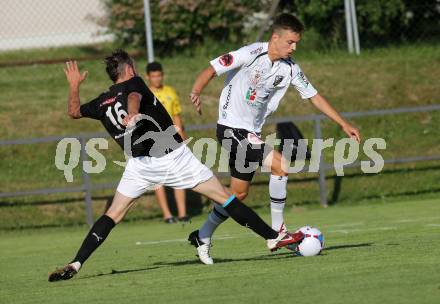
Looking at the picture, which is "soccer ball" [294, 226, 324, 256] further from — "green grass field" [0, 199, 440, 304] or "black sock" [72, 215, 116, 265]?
"black sock" [72, 215, 116, 265]

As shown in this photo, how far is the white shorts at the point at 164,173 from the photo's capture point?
8.79m

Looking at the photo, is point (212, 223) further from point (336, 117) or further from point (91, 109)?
point (91, 109)

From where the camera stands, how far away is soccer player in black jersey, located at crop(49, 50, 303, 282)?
8672 millimetres

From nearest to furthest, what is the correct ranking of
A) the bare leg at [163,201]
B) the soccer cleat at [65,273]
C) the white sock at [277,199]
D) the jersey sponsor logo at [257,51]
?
1. the soccer cleat at [65,273]
2. the jersey sponsor logo at [257,51]
3. the white sock at [277,199]
4. the bare leg at [163,201]

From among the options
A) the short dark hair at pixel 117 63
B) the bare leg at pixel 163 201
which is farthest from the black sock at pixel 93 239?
the bare leg at pixel 163 201

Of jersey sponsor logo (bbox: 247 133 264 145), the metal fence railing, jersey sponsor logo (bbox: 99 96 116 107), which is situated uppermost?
jersey sponsor logo (bbox: 99 96 116 107)

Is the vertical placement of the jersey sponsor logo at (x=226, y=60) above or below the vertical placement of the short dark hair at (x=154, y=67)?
above

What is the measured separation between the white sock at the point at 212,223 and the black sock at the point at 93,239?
3.47 feet

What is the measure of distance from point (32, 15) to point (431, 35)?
7529 millimetres

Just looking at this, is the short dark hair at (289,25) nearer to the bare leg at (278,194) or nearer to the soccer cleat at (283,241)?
the bare leg at (278,194)

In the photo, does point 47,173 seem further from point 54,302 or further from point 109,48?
point 54,302

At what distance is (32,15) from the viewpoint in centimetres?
1955

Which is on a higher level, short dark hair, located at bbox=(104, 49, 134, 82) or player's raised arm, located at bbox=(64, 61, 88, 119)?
short dark hair, located at bbox=(104, 49, 134, 82)

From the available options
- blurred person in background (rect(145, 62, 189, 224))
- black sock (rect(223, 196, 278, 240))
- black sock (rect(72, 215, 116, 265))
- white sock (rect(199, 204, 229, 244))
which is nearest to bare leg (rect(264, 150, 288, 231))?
white sock (rect(199, 204, 229, 244))
